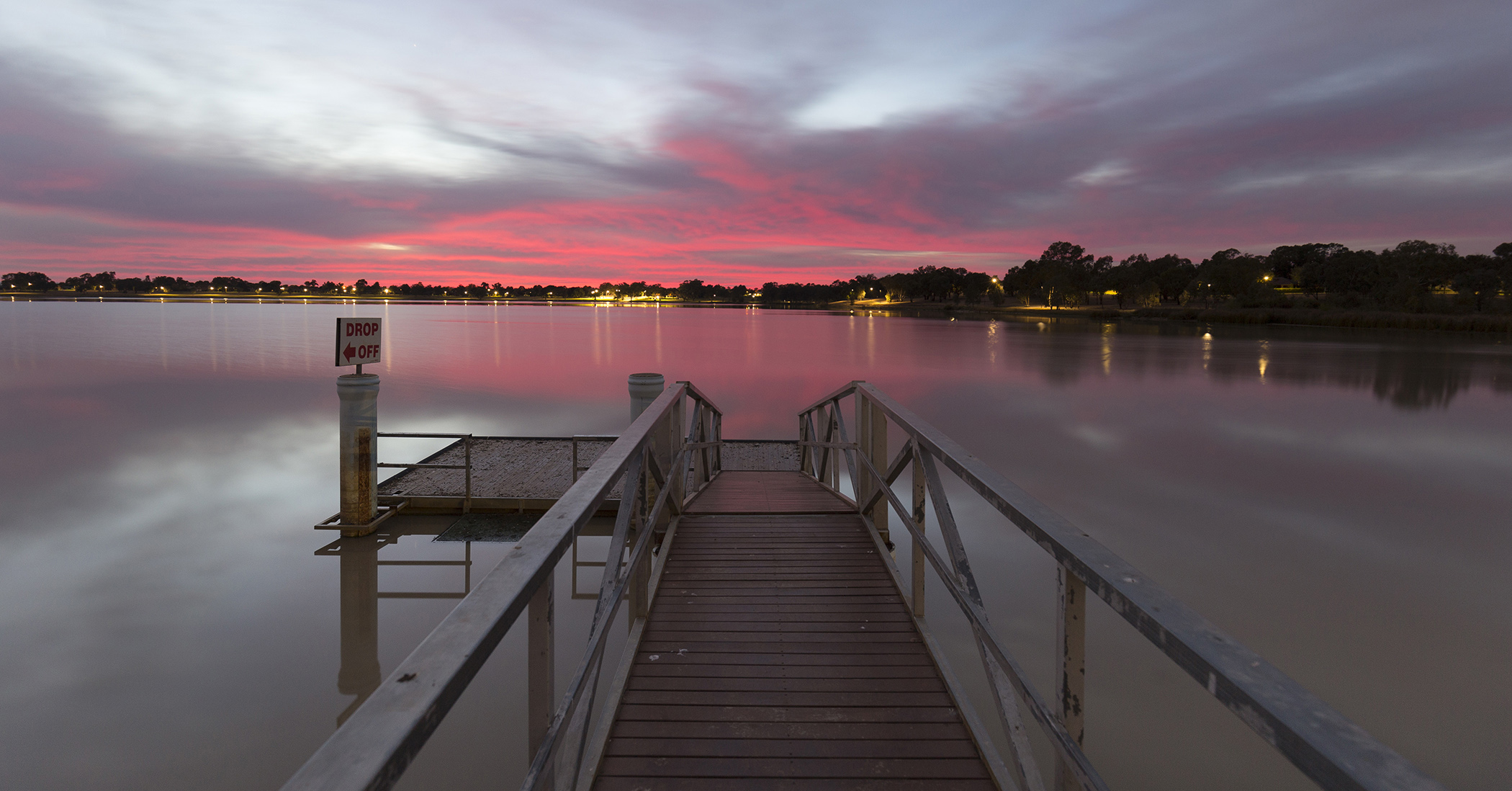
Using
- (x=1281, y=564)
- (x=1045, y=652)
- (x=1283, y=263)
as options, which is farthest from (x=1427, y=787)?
(x=1283, y=263)

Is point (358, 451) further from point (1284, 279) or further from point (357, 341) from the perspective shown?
point (1284, 279)

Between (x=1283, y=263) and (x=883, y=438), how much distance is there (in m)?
155

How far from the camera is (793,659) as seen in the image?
3699 millimetres

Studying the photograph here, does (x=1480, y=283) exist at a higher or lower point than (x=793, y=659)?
higher

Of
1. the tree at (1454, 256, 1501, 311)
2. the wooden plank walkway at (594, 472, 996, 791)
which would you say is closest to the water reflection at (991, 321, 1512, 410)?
the tree at (1454, 256, 1501, 311)

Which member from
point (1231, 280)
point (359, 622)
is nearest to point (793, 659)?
point (359, 622)

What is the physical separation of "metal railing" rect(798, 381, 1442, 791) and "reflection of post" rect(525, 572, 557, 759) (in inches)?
51.9

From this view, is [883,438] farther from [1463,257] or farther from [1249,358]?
[1463,257]

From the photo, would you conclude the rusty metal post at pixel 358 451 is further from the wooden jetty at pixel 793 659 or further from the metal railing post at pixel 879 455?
the metal railing post at pixel 879 455

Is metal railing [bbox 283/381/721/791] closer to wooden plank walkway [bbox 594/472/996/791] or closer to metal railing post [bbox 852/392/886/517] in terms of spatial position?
wooden plank walkway [bbox 594/472/996/791]

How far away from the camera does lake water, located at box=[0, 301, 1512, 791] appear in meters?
6.09

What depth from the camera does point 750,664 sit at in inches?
143

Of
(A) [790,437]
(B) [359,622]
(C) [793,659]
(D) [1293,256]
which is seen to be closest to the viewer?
(C) [793,659]

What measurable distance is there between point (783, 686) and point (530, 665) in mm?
1807
